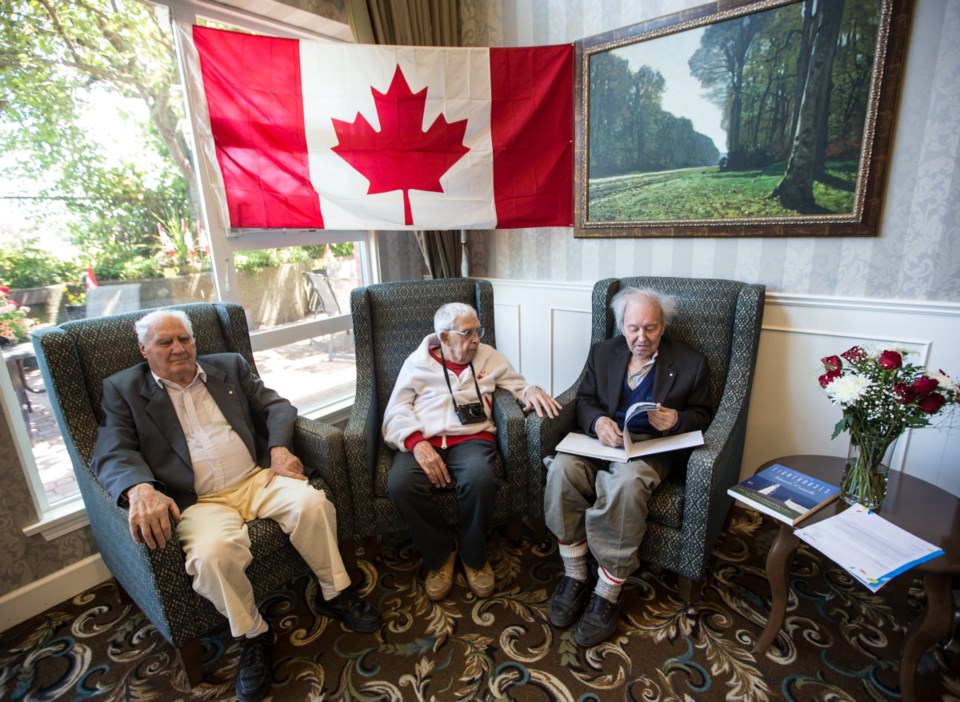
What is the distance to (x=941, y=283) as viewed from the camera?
1779mm

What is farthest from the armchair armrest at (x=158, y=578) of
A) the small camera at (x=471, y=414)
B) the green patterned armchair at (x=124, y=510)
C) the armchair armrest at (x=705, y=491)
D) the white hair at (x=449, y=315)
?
the armchair armrest at (x=705, y=491)

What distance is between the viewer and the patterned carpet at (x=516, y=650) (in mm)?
1494

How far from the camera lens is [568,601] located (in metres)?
1.75

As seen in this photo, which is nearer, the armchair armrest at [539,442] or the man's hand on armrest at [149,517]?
the man's hand on armrest at [149,517]

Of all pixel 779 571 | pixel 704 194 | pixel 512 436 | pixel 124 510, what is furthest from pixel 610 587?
pixel 704 194

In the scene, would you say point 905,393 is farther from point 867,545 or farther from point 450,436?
point 450,436

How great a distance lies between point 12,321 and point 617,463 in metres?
2.24

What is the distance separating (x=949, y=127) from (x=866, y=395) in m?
1.07

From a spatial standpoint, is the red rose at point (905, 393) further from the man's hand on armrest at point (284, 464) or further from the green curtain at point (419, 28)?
the green curtain at point (419, 28)

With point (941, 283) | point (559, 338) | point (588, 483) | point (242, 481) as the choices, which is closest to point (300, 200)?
point (242, 481)

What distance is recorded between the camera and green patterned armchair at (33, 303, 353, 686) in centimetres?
143

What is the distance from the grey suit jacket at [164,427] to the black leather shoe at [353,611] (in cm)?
Result: 56

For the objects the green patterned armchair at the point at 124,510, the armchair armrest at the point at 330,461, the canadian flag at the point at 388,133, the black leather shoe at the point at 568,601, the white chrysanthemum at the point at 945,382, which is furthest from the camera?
the canadian flag at the point at 388,133

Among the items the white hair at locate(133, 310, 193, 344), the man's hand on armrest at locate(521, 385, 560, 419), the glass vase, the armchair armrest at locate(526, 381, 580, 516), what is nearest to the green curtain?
the man's hand on armrest at locate(521, 385, 560, 419)
